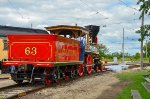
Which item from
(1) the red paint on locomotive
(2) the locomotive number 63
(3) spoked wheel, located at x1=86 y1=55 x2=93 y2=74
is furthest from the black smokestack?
(2) the locomotive number 63

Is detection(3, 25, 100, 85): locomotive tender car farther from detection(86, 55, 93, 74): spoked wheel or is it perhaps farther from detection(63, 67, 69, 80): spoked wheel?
detection(86, 55, 93, 74): spoked wheel

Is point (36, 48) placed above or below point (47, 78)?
above

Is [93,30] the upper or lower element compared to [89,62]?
upper

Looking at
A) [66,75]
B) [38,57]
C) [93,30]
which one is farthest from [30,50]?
[93,30]

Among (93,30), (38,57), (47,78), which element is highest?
(93,30)

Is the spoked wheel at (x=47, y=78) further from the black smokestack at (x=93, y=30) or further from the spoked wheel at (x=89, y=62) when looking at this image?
the black smokestack at (x=93, y=30)

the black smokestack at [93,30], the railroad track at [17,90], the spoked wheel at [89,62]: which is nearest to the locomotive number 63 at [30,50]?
the railroad track at [17,90]

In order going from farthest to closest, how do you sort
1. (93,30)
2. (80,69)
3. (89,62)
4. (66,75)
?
1. (93,30)
2. (89,62)
3. (80,69)
4. (66,75)

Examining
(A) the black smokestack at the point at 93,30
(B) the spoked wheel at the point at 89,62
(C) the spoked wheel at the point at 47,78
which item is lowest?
(C) the spoked wheel at the point at 47,78

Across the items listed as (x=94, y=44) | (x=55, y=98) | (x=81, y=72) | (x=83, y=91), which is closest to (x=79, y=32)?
(x=81, y=72)

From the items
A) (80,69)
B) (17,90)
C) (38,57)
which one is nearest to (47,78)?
(38,57)

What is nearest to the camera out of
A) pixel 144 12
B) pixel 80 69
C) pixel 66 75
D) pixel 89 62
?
pixel 144 12

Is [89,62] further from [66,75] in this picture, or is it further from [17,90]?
[17,90]

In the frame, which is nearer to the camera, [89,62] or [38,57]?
[38,57]
